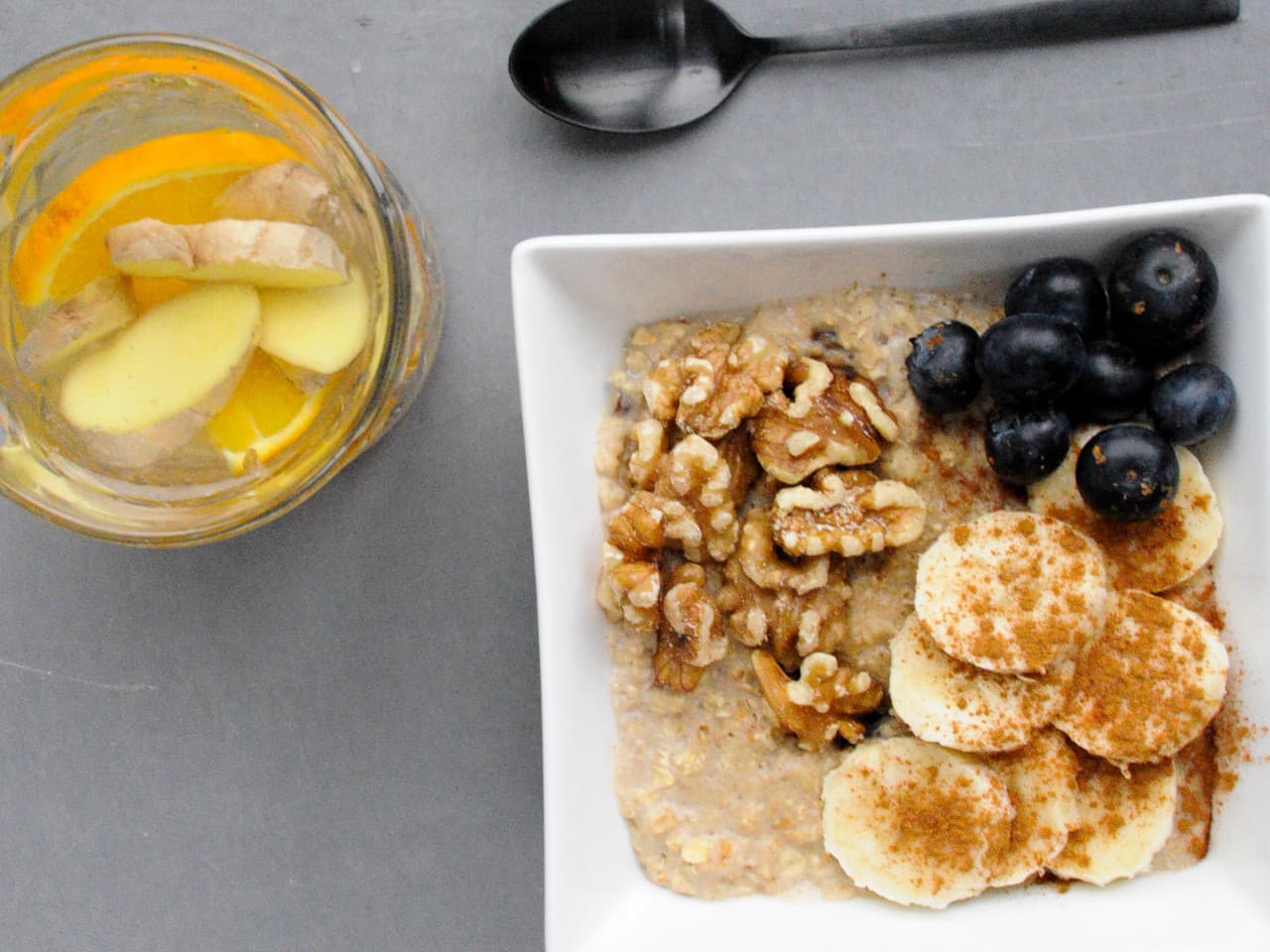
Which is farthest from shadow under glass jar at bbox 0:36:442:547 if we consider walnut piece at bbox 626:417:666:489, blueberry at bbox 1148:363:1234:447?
blueberry at bbox 1148:363:1234:447

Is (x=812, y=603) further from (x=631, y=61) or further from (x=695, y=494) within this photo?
(x=631, y=61)

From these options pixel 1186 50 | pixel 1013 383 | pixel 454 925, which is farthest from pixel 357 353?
pixel 1186 50

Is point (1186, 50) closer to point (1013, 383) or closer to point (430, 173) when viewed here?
point (1013, 383)

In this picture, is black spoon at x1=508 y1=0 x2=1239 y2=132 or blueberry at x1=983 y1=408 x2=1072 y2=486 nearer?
blueberry at x1=983 y1=408 x2=1072 y2=486

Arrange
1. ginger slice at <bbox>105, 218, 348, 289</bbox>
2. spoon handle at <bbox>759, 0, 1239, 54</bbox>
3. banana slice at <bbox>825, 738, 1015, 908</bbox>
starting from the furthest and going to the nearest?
spoon handle at <bbox>759, 0, 1239, 54</bbox>, banana slice at <bbox>825, 738, 1015, 908</bbox>, ginger slice at <bbox>105, 218, 348, 289</bbox>

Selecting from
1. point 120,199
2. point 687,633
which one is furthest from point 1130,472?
point 120,199

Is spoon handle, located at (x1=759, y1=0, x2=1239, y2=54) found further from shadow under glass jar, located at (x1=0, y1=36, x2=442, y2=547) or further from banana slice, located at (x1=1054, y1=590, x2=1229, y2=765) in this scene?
banana slice, located at (x1=1054, y1=590, x2=1229, y2=765)

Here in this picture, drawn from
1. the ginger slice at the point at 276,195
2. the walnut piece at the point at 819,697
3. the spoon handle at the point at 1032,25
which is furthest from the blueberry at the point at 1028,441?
the ginger slice at the point at 276,195
